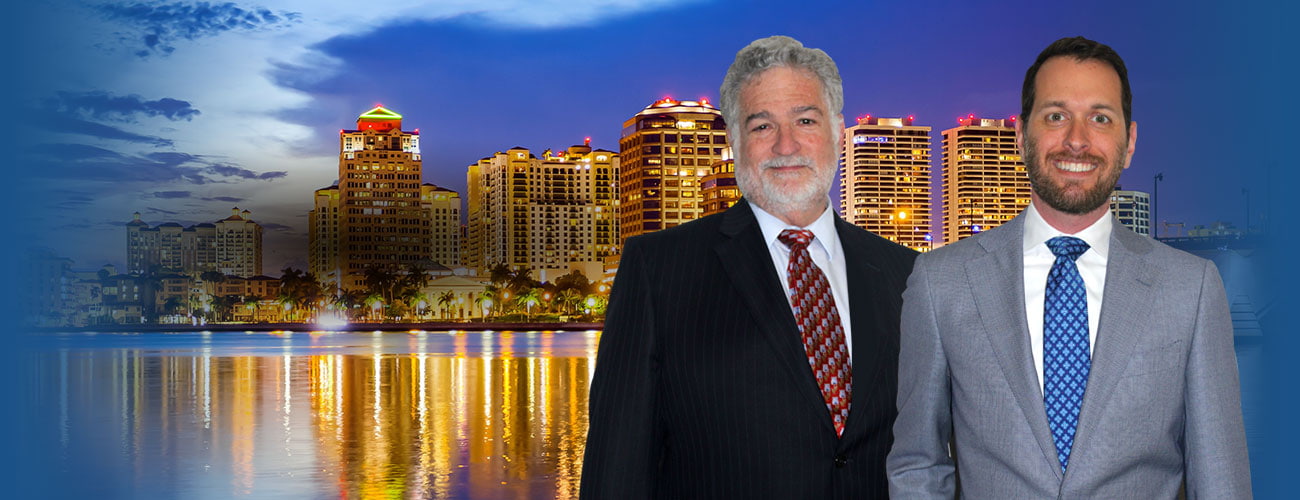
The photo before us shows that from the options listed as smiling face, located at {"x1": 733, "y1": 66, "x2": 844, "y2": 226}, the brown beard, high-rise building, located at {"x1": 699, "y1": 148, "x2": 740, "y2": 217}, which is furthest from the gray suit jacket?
high-rise building, located at {"x1": 699, "y1": 148, "x2": 740, "y2": 217}

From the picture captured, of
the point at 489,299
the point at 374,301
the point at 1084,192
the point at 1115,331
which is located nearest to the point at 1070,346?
the point at 1115,331

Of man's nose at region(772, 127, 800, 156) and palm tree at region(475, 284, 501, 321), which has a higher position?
man's nose at region(772, 127, 800, 156)

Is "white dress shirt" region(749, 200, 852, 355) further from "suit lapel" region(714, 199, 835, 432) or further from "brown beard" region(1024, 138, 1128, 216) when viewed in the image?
"brown beard" region(1024, 138, 1128, 216)

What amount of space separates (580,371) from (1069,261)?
36.0m

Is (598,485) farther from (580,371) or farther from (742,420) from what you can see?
(580,371)

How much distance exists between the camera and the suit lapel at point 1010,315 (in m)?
3.00

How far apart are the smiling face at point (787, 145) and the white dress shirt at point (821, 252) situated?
37mm

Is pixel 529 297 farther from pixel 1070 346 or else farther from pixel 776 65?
pixel 1070 346

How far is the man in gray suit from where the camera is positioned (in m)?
2.92

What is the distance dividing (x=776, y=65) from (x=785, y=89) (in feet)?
0.29

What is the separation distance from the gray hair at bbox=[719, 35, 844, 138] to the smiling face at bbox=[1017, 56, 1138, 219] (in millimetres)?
885

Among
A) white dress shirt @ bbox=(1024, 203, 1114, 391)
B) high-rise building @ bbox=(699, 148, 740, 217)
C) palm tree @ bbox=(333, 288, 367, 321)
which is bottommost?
palm tree @ bbox=(333, 288, 367, 321)

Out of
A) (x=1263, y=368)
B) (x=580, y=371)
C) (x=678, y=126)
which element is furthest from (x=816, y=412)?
(x=678, y=126)

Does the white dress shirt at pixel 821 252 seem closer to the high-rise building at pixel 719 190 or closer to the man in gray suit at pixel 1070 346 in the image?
the man in gray suit at pixel 1070 346
